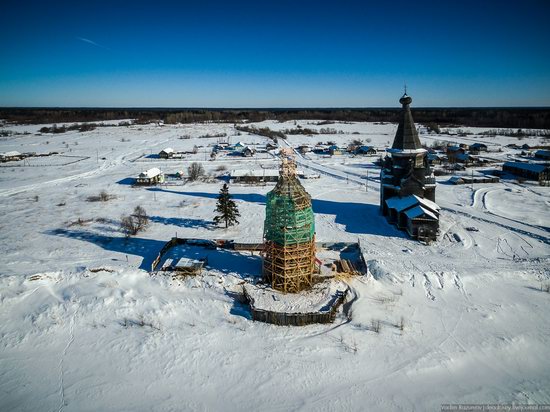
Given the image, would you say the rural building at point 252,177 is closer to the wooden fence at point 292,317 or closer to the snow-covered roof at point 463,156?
the wooden fence at point 292,317

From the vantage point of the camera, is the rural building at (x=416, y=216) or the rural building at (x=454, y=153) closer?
the rural building at (x=416, y=216)

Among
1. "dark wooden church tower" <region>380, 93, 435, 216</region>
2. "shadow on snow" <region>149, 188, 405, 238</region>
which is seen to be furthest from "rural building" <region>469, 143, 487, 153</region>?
"dark wooden church tower" <region>380, 93, 435, 216</region>

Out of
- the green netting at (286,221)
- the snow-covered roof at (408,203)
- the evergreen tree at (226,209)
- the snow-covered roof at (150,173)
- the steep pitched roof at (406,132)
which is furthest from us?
the snow-covered roof at (150,173)

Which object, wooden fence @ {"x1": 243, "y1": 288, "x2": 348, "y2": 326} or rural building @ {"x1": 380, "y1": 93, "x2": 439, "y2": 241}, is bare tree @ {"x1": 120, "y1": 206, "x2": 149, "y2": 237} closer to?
wooden fence @ {"x1": 243, "y1": 288, "x2": 348, "y2": 326}

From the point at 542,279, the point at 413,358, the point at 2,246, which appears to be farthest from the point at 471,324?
the point at 2,246

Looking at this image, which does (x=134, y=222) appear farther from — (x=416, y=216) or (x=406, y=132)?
(x=406, y=132)

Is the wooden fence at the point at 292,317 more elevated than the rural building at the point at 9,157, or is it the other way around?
the rural building at the point at 9,157

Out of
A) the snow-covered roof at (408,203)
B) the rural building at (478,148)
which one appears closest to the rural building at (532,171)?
the rural building at (478,148)
